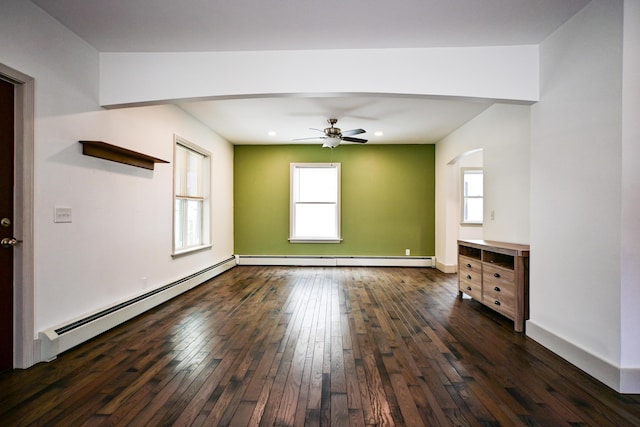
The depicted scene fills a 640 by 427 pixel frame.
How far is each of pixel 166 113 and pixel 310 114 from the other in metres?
2.00

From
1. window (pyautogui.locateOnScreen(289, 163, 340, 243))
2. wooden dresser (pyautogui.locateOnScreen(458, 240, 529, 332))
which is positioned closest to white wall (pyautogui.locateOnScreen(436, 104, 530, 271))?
wooden dresser (pyautogui.locateOnScreen(458, 240, 529, 332))

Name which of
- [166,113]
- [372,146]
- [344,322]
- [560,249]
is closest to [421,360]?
[344,322]

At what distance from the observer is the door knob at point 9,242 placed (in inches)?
90.2

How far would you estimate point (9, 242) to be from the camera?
91.4 inches

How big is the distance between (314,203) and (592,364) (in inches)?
214

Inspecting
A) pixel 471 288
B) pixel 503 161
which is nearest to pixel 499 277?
pixel 471 288

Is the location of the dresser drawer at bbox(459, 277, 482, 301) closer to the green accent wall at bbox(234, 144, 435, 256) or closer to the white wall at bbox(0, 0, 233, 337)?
the green accent wall at bbox(234, 144, 435, 256)

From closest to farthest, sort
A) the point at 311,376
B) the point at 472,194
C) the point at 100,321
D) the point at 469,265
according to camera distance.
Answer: the point at 311,376 → the point at 100,321 → the point at 469,265 → the point at 472,194

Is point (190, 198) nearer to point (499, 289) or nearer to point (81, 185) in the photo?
point (81, 185)

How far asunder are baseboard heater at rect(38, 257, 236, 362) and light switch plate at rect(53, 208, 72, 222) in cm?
88

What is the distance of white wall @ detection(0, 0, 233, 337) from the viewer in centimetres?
246

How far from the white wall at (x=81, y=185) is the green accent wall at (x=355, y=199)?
286cm

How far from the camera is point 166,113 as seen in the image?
429 cm

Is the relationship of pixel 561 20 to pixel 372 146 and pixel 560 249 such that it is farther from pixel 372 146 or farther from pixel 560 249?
pixel 372 146
